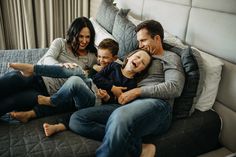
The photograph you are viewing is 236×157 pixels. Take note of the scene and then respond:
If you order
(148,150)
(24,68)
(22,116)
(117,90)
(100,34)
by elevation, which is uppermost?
(100,34)

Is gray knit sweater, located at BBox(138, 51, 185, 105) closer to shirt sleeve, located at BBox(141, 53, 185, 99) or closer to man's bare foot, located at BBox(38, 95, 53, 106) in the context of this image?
shirt sleeve, located at BBox(141, 53, 185, 99)

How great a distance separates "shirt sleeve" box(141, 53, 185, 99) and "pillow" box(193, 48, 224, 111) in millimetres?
178

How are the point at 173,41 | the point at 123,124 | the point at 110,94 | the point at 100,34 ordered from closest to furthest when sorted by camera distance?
the point at 123,124, the point at 110,94, the point at 173,41, the point at 100,34

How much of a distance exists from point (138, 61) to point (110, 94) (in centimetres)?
28

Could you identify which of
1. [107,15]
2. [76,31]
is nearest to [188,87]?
[76,31]

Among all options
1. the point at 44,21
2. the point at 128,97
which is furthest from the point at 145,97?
the point at 44,21

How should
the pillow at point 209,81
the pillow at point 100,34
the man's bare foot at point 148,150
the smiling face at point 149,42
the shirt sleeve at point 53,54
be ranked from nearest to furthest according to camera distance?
the man's bare foot at point 148,150
the pillow at point 209,81
the smiling face at point 149,42
the shirt sleeve at point 53,54
the pillow at point 100,34

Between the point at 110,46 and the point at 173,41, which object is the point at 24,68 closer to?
the point at 110,46

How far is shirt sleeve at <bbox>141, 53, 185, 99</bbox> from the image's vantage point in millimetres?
1438

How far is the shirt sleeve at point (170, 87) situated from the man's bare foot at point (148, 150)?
29 centimetres

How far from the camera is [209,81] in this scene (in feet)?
5.14

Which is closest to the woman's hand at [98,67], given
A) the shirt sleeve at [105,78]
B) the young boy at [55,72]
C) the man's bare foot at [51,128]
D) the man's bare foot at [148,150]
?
the young boy at [55,72]

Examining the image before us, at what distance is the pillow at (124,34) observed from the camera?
1843 mm

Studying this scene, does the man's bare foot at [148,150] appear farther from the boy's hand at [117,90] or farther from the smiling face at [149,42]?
the smiling face at [149,42]
